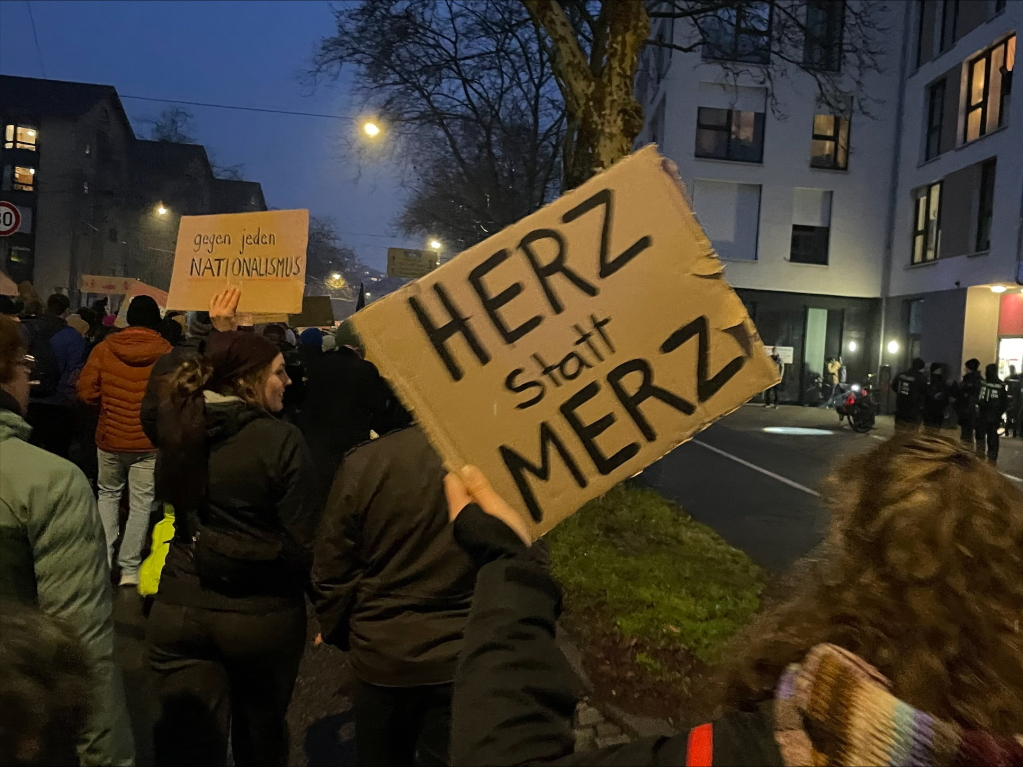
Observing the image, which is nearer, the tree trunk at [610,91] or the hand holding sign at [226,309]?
the hand holding sign at [226,309]

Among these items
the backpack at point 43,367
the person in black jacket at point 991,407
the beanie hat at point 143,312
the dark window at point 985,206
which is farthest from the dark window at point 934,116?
the backpack at point 43,367

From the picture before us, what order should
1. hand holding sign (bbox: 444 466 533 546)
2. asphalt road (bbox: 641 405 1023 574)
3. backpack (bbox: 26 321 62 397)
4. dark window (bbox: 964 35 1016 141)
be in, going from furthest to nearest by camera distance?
dark window (bbox: 964 35 1016 141)
asphalt road (bbox: 641 405 1023 574)
backpack (bbox: 26 321 62 397)
hand holding sign (bbox: 444 466 533 546)

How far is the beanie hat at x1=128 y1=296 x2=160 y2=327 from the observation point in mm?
5824

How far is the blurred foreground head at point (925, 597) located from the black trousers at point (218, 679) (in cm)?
194

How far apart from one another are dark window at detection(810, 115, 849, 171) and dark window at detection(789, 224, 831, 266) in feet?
7.03

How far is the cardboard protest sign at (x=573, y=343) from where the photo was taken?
1.81m

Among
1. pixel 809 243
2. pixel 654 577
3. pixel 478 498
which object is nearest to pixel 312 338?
pixel 654 577

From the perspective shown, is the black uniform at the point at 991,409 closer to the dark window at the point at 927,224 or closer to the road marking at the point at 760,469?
the road marking at the point at 760,469

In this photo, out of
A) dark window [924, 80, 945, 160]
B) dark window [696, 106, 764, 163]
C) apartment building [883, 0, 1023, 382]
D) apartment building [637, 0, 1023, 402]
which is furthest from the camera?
dark window [696, 106, 764, 163]

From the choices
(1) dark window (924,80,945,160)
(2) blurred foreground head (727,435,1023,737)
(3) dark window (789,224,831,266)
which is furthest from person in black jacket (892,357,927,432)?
(2) blurred foreground head (727,435,1023,737)

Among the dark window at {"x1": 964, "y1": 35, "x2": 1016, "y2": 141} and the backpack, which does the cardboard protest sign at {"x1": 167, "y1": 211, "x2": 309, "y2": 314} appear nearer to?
the backpack

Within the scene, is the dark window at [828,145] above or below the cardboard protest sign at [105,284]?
above

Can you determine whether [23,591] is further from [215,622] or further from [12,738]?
[12,738]

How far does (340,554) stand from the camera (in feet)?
8.91
